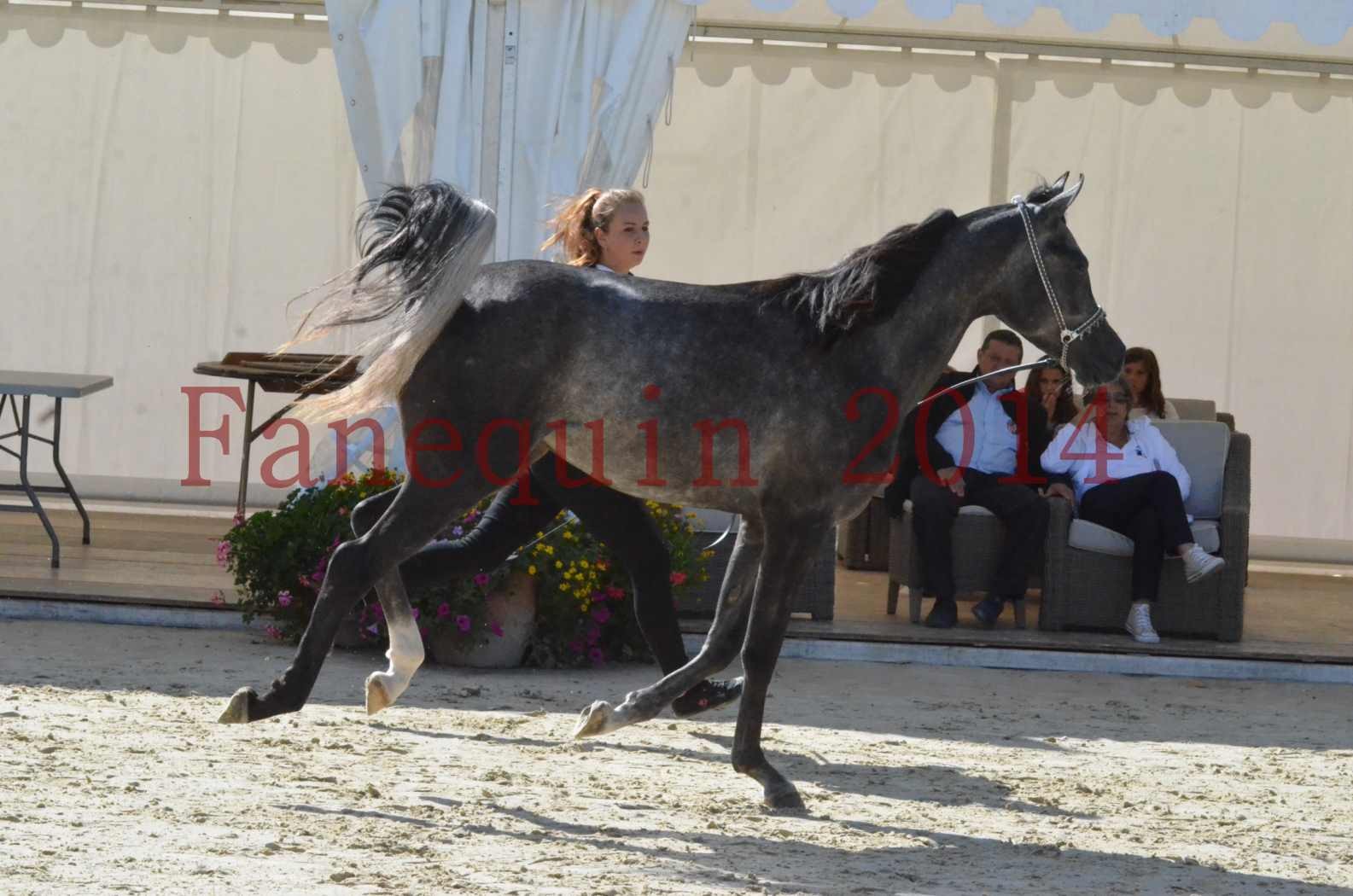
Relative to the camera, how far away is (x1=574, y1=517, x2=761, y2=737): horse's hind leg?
14.4 ft

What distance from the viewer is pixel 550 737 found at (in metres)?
5.24

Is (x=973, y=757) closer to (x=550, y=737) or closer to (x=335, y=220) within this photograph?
(x=550, y=737)

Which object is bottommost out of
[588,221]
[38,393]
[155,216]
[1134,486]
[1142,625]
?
[1142,625]

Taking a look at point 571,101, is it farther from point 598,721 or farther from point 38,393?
point 598,721

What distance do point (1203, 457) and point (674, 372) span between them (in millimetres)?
4060

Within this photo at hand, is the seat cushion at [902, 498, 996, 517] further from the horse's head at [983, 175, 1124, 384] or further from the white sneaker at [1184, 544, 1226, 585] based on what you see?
the horse's head at [983, 175, 1124, 384]

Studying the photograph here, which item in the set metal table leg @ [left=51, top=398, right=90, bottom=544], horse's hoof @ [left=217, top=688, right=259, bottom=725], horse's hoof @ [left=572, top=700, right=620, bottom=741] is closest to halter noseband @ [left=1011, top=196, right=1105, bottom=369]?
horse's hoof @ [left=572, top=700, right=620, bottom=741]

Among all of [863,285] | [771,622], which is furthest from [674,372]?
[771,622]

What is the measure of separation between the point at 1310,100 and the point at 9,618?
24.9 ft

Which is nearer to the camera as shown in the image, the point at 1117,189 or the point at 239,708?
the point at 239,708

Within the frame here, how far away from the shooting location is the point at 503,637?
6.42 metres

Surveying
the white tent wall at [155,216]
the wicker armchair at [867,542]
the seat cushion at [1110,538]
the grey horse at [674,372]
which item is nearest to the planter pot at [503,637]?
the grey horse at [674,372]

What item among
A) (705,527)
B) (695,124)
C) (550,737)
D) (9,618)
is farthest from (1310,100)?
(9,618)

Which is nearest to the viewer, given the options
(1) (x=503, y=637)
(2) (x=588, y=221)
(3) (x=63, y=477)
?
(2) (x=588, y=221)
